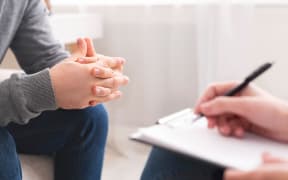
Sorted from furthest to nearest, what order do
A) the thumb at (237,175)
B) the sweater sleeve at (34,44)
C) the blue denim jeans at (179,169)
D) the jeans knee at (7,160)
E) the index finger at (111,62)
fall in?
the sweater sleeve at (34,44), the index finger at (111,62), the jeans knee at (7,160), the blue denim jeans at (179,169), the thumb at (237,175)

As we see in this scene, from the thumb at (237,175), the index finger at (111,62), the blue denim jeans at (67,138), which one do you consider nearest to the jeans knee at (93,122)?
the blue denim jeans at (67,138)

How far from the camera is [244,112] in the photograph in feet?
1.88

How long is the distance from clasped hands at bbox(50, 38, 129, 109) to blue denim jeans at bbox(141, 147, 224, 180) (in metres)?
0.22

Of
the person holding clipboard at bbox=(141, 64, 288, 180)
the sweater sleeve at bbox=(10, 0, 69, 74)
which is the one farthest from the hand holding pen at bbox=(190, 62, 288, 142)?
the sweater sleeve at bbox=(10, 0, 69, 74)

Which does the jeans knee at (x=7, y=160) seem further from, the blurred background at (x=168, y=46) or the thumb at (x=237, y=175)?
the blurred background at (x=168, y=46)

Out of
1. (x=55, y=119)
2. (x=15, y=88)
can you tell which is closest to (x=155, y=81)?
(x=55, y=119)

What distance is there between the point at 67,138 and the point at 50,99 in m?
0.19

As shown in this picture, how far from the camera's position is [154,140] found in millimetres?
523

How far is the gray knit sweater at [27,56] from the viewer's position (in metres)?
0.74

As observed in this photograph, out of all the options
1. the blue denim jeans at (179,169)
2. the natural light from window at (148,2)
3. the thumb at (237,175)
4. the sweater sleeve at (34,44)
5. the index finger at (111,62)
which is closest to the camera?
the thumb at (237,175)

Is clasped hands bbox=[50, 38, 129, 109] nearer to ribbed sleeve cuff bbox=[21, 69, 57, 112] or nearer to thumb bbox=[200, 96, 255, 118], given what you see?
ribbed sleeve cuff bbox=[21, 69, 57, 112]

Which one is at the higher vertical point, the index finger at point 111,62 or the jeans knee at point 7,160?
the index finger at point 111,62

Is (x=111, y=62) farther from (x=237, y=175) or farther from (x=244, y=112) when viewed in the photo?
(x=237, y=175)

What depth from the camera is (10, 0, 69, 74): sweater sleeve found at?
1.02m
